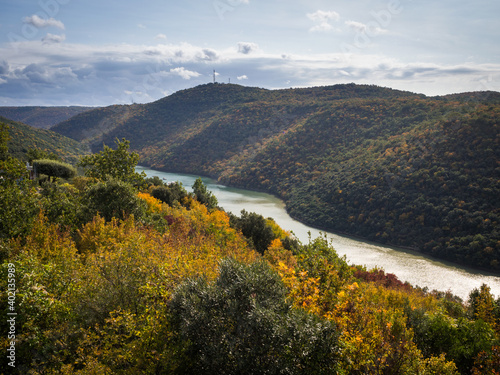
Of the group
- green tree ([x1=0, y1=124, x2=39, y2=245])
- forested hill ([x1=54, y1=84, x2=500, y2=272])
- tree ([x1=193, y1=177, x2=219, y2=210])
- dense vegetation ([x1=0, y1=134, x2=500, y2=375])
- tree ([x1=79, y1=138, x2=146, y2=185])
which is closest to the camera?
dense vegetation ([x1=0, y1=134, x2=500, y2=375])

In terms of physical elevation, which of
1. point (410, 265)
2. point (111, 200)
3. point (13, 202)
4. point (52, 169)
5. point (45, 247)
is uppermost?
point (13, 202)

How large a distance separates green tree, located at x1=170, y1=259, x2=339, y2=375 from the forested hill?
51619 mm

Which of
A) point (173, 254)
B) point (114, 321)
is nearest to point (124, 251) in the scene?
point (173, 254)

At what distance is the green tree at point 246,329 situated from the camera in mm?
6117

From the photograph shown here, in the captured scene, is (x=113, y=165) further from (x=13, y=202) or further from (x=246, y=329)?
(x=246, y=329)

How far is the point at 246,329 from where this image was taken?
6.54 m

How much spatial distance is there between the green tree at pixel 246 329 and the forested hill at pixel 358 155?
5162 centimetres

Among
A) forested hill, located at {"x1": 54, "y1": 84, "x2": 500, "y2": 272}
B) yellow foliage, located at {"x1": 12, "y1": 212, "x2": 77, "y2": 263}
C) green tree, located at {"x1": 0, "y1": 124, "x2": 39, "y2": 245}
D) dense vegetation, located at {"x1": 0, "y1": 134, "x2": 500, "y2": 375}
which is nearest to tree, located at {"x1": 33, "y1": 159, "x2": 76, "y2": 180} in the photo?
green tree, located at {"x1": 0, "y1": 124, "x2": 39, "y2": 245}

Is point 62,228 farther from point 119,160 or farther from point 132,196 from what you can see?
point 119,160

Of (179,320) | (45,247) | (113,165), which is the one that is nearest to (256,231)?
(113,165)

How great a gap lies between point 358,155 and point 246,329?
275 feet

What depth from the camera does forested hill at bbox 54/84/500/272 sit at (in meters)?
53.9

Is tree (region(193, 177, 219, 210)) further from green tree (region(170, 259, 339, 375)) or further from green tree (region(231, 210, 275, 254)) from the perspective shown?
green tree (region(170, 259, 339, 375))

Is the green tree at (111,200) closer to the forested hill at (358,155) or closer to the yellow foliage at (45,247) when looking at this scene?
the yellow foliage at (45,247)
